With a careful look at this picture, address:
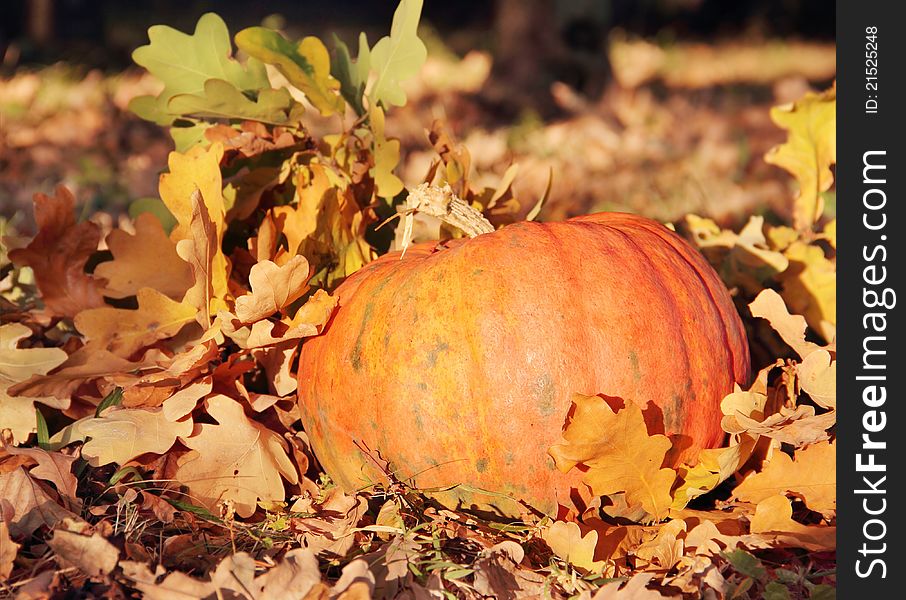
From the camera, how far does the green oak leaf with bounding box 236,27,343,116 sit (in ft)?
7.65

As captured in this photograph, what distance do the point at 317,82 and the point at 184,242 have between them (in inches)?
26.7

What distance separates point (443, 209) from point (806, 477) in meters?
0.94

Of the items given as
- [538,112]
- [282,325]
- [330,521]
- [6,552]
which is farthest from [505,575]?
[538,112]

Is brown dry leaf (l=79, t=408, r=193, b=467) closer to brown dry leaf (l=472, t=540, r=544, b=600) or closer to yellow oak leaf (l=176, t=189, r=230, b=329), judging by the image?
yellow oak leaf (l=176, t=189, r=230, b=329)

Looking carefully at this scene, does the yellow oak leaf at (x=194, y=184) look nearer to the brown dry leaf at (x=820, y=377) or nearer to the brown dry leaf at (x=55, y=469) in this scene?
the brown dry leaf at (x=55, y=469)

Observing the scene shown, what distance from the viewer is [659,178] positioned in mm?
5094

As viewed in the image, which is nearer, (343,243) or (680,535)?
(680,535)

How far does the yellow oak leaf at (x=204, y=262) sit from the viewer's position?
1.94 metres

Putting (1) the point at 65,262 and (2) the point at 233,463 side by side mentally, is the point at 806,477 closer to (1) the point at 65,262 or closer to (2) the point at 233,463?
(2) the point at 233,463

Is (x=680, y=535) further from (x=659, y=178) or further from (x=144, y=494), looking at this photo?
(x=659, y=178)

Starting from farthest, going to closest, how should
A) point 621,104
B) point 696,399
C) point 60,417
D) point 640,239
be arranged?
1. point 621,104
2. point 60,417
3. point 640,239
4. point 696,399

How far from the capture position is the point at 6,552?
164cm

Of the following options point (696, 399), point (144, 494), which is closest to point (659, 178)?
point (696, 399)

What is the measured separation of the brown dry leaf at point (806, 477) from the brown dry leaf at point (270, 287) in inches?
40.6
